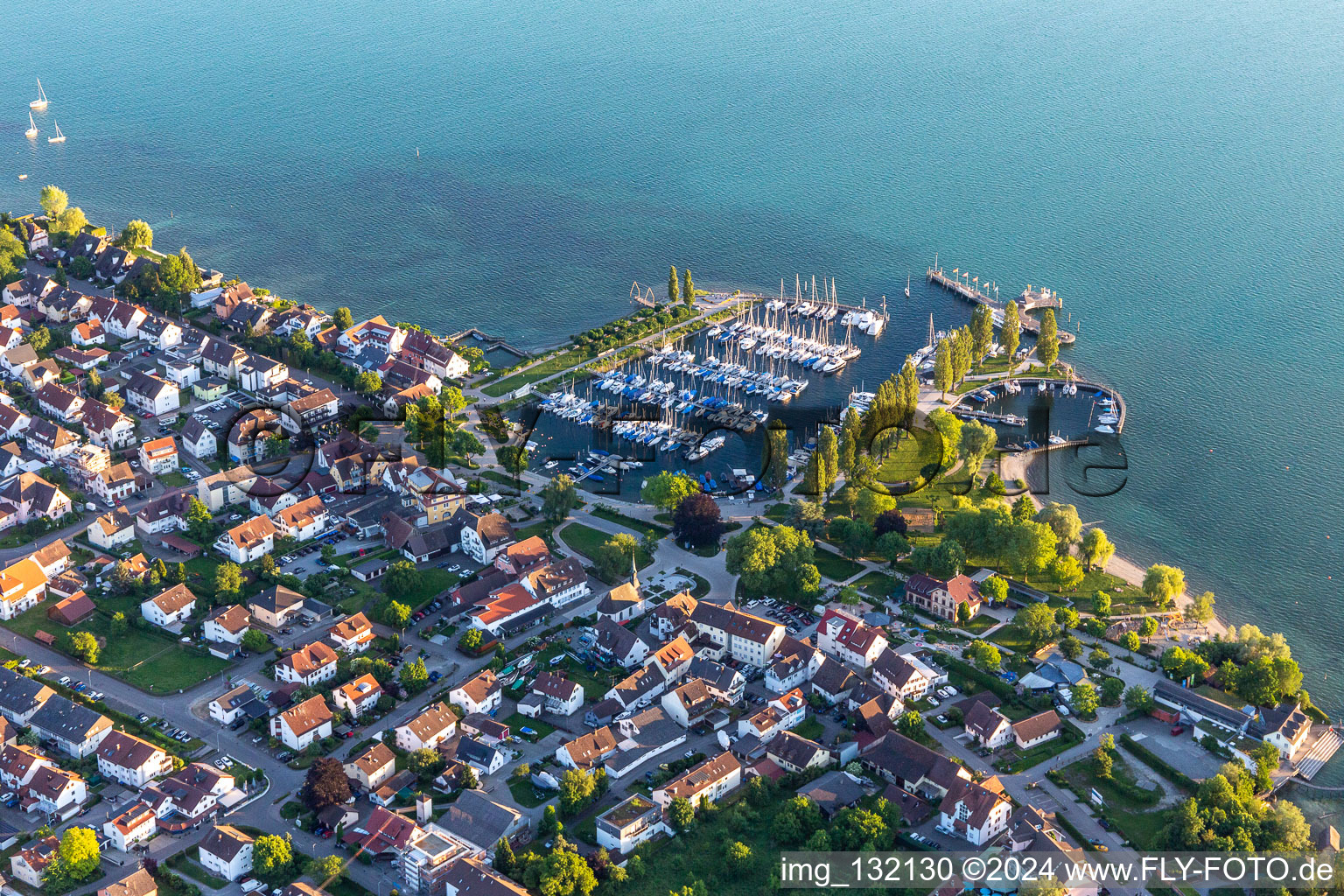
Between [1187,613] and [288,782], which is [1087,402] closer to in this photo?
[1187,613]

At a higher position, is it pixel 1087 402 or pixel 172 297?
pixel 172 297

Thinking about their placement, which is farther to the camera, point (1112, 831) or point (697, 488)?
point (697, 488)

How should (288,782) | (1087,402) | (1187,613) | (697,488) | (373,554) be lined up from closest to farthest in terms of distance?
1. (288,782)
2. (1187,613)
3. (373,554)
4. (697,488)
5. (1087,402)

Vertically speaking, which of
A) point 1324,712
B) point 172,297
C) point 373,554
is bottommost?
point 1324,712

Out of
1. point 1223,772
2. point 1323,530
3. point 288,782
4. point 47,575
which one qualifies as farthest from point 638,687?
point 1323,530

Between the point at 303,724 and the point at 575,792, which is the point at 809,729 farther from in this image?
the point at 303,724

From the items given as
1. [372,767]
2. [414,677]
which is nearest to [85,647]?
[414,677]

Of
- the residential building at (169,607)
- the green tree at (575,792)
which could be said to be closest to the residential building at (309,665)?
the residential building at (169,607)
